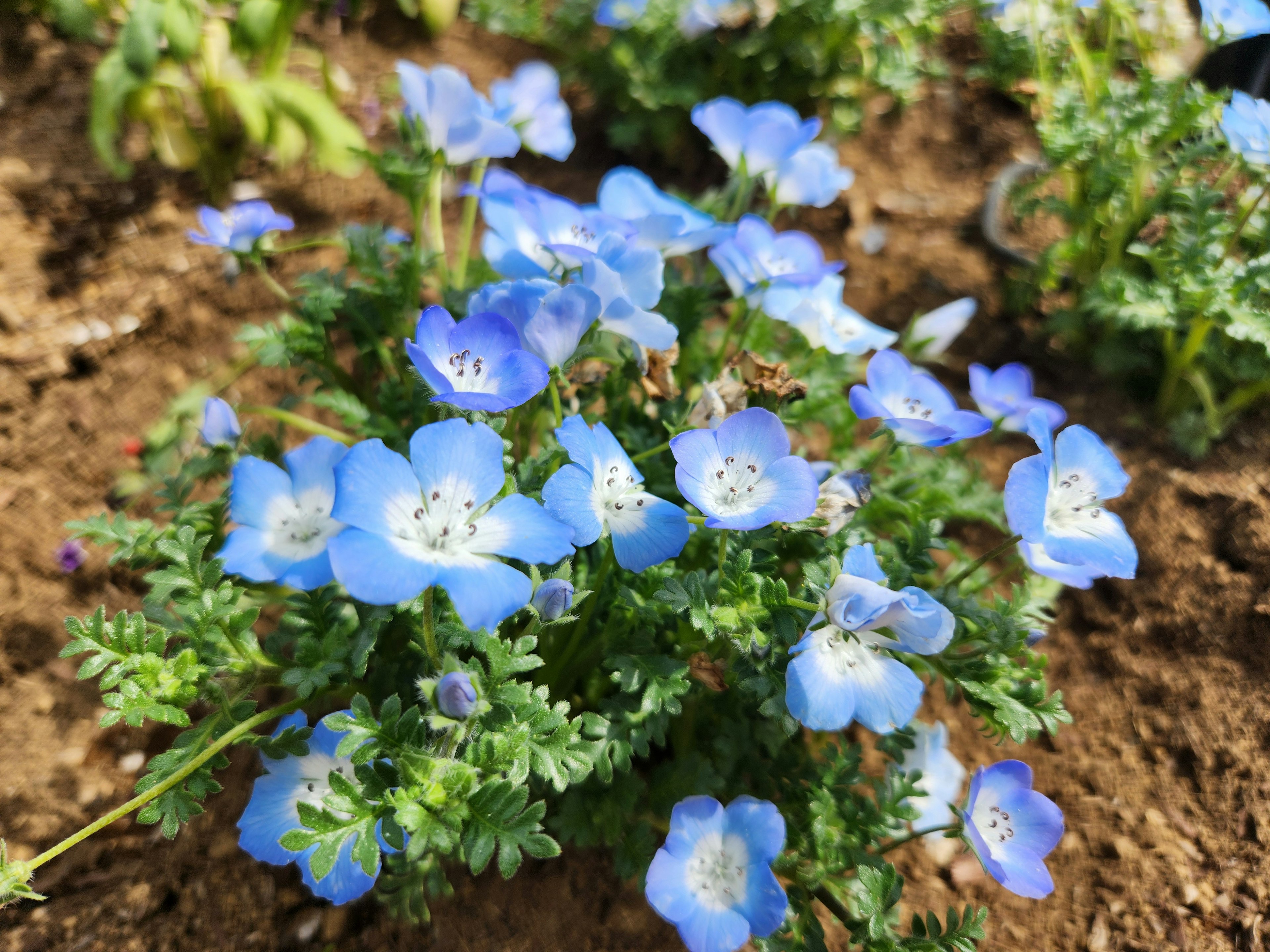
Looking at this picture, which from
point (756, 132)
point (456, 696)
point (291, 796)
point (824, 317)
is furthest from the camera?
point (756, 132)

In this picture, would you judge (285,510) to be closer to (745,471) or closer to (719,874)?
(745,471)

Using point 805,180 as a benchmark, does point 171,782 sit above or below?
below

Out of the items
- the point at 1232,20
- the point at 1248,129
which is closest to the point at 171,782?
the point at 1248,129

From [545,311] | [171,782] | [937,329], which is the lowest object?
[171,782]

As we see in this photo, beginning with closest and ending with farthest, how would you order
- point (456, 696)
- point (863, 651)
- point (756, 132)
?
point (456, 696) → point (863, 651) → point (756, 132)

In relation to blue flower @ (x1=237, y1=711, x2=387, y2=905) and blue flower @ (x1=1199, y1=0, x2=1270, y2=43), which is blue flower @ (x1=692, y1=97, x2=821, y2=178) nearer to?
blue flower @ (x1=1199, y1=0, x2=1270, y2=43)

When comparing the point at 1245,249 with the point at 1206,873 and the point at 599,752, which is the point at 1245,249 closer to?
the point at 1206,873
